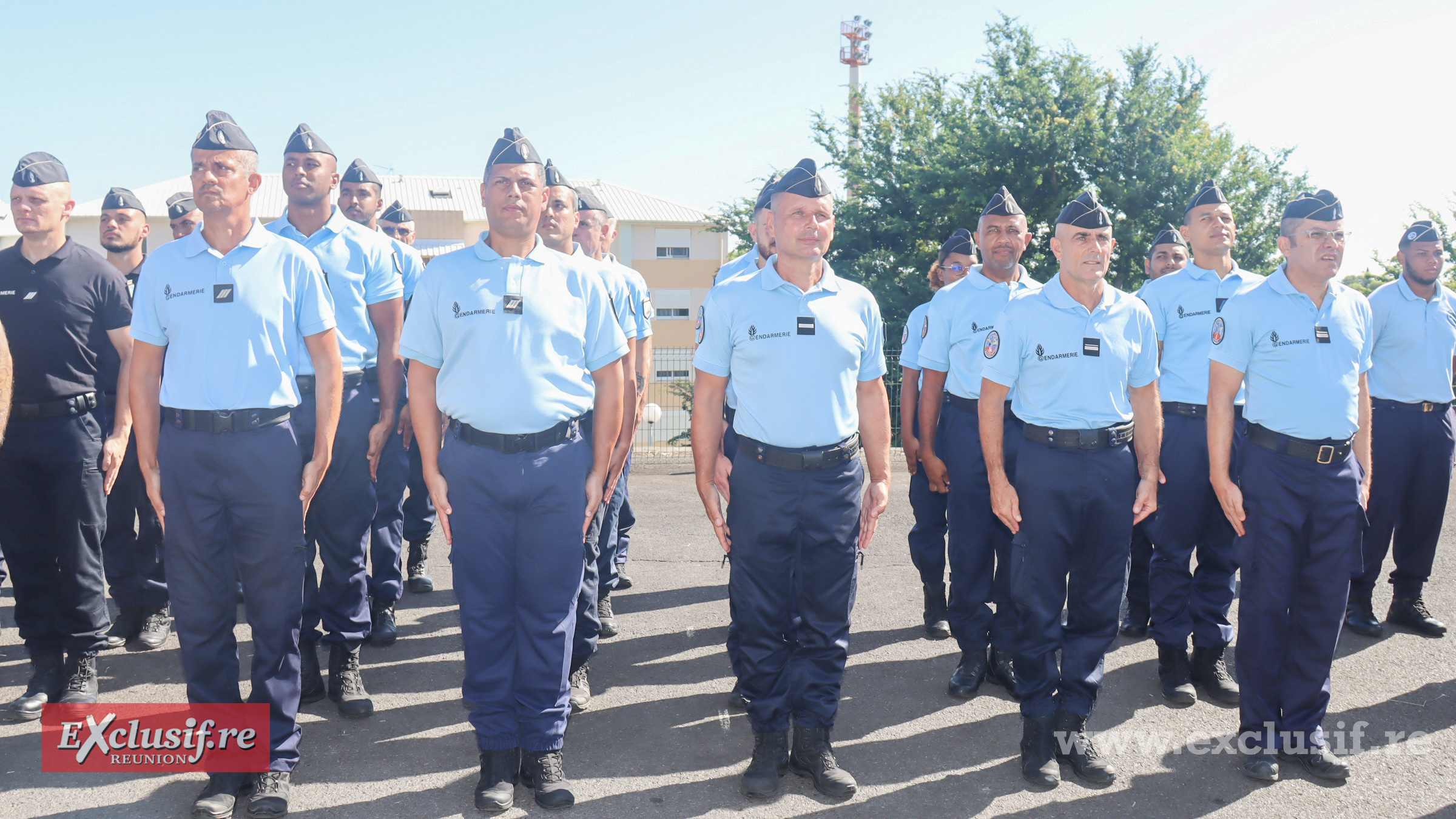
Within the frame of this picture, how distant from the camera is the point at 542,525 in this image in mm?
3684

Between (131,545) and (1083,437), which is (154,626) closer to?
(131,545)

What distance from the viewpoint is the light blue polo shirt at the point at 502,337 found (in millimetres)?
3609

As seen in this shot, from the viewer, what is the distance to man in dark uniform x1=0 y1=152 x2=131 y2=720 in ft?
14.6

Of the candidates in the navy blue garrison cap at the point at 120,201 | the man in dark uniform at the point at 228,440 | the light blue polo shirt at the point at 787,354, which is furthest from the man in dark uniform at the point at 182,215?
the light blue polo shirt at the point at 787,354

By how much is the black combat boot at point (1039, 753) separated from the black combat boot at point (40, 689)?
436 centimetres

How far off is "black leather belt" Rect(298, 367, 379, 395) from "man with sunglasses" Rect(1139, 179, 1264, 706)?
3.97m

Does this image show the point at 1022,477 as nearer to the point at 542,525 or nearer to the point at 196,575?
the point at 542,525

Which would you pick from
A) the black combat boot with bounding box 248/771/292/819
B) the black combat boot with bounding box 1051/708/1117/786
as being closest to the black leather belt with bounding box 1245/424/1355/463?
the black combat boot with bounding box 1051/708/1117/786

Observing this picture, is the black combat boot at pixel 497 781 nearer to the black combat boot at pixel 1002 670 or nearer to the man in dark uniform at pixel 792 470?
the man in dark uniform at pixel 792 470

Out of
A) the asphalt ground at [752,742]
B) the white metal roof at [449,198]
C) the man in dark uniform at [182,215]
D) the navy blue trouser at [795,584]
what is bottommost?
the asphalt ground at [752,742]

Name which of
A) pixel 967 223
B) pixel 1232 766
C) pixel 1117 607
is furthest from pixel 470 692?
pixel 967 223

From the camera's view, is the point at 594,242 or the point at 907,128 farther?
the point at 907,128

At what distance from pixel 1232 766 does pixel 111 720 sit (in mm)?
4880

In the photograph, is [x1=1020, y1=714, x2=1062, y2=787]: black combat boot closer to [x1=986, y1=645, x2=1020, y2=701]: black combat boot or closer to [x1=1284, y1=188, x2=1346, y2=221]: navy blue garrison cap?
[x1=986, y1=645, x2=1020, y2=701]: black combat boot
